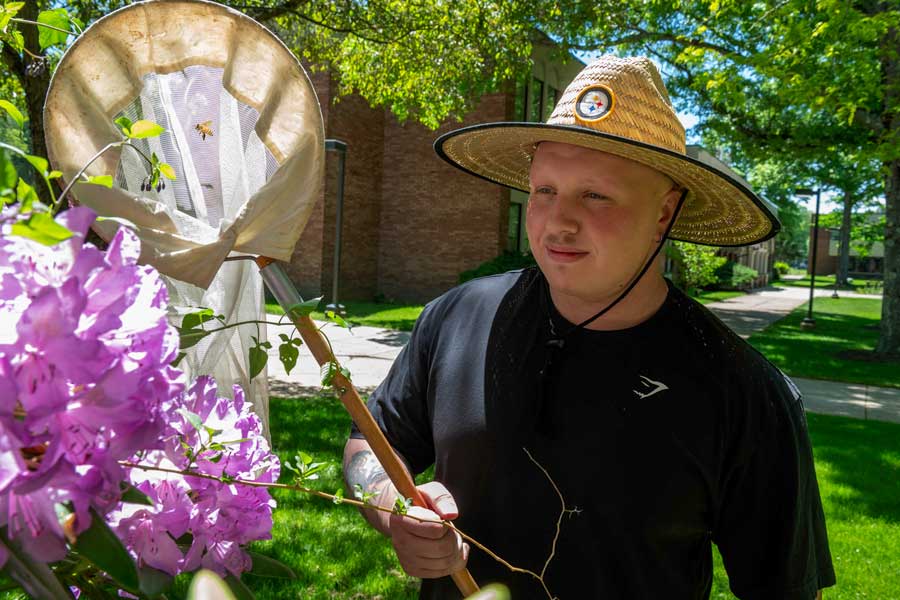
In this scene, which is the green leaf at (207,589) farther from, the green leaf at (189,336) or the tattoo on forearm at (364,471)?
the tattoo on forearm at (364,471)

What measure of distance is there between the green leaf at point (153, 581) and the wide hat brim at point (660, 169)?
123 cm

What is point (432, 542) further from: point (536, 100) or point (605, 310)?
point (536, 100)

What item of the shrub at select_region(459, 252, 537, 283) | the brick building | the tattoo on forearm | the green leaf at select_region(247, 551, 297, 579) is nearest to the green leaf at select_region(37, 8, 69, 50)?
the green leaf at select_region(247, 551, 297, 579)

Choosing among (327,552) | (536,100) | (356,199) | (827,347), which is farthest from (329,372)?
(536,100)

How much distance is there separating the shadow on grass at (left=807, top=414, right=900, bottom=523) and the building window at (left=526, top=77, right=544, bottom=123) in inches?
554

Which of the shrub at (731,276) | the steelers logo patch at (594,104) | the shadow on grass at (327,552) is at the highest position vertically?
the steelers logo patch at (594,104)

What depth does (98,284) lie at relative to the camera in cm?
49

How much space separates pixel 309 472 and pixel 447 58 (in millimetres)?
Answer: 10171

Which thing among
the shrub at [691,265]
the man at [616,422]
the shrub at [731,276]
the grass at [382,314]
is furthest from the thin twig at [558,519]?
the shrub at [731,276]

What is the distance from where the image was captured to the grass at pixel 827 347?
11.2 meters

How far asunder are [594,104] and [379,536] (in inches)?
143

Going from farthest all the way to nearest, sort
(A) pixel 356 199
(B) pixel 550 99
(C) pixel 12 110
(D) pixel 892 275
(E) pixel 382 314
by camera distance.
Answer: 1. (B) pixel 550 99
2. (A) pixel 356 199
3. (E) pixel 382 314
4. (D) pixel 892 275
5. (C) pixel 12 110

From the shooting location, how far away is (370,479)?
1742 mm

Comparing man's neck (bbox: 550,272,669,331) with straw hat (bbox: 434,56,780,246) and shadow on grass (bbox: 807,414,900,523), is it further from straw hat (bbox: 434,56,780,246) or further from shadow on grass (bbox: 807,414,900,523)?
shadow on grass (bbox: 807,414,900,523)
